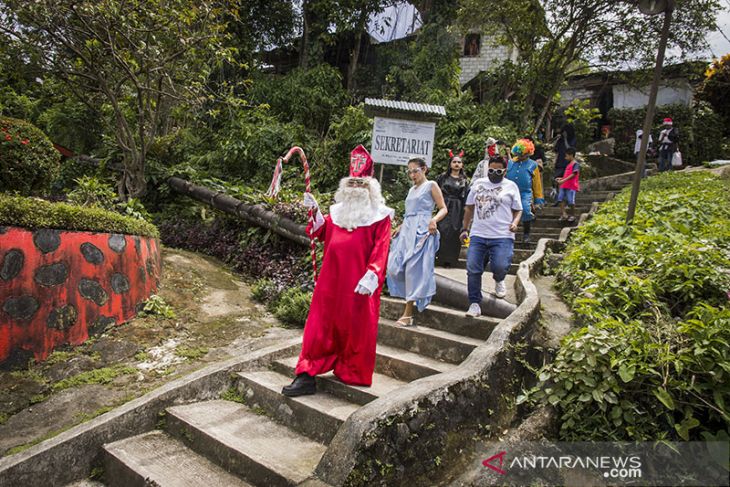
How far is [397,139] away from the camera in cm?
842

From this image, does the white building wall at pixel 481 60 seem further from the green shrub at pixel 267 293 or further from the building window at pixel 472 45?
the green shrub at pixel 267 293

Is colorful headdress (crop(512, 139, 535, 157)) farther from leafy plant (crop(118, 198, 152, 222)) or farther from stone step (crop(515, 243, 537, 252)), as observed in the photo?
leafy plant (crop(118, 198, 152, 222))

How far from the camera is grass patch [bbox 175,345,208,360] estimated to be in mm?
4945

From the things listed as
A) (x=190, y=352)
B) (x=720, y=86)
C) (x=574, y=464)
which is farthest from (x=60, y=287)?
(x=720, y=86)

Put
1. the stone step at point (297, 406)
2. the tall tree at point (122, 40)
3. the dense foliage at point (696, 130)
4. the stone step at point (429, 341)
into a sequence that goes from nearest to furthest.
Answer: the stone step at point (297, 406), the stone step at point (429, 341), the tall tree at point (122, 40), the dense foliage at point (696, 130)

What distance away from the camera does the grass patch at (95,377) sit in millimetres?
4242

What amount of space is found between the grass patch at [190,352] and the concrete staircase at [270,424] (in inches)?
34.7

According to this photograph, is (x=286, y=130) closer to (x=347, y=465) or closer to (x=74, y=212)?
(x=74, y=212)

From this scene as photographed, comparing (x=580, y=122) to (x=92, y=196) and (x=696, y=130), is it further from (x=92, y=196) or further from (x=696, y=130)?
(x=92, y=196)

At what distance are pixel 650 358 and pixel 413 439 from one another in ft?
5.36

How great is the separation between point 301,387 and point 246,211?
534 cm

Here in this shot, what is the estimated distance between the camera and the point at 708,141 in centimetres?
1805

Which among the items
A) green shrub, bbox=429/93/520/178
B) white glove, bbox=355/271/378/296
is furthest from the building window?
white glove, bbox=355/271/378/296

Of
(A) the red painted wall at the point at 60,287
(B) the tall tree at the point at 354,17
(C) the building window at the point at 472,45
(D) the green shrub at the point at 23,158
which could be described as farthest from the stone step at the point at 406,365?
(C) the building window at the point at 472,45
